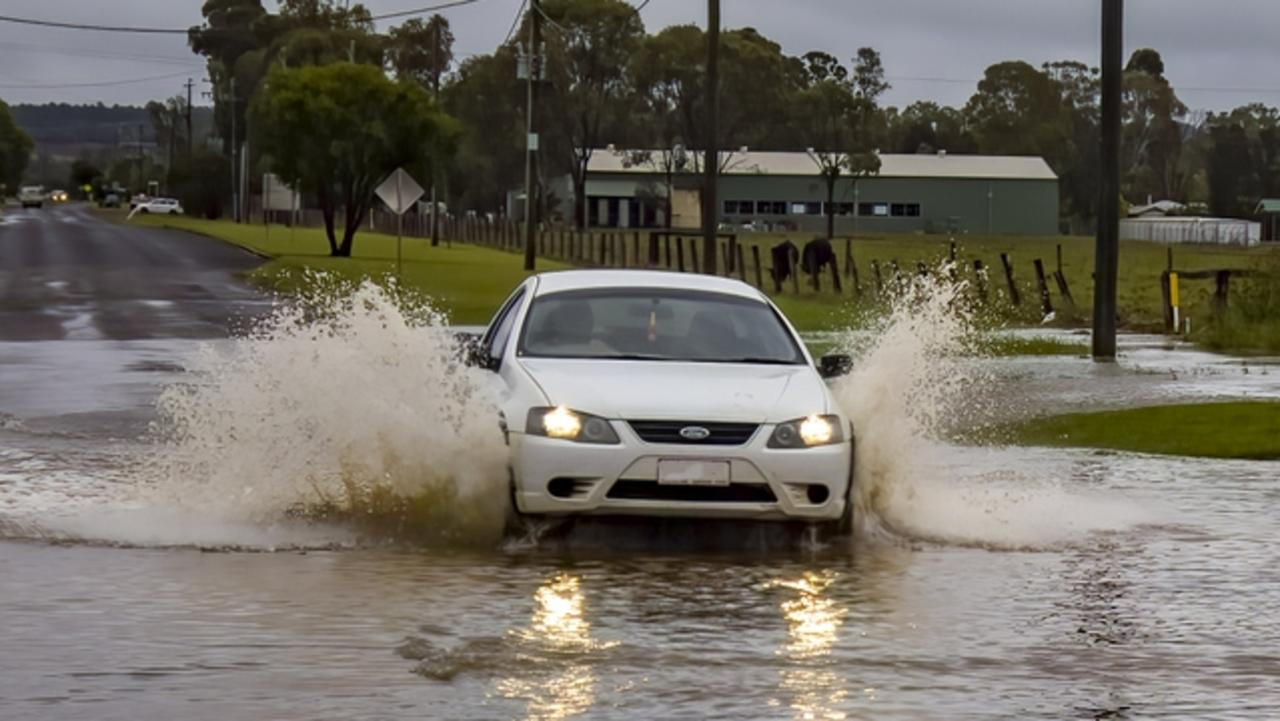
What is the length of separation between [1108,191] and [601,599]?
2021 cm

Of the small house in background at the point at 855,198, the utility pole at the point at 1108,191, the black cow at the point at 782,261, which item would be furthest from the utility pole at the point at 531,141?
the small house in background at the point at 855,198

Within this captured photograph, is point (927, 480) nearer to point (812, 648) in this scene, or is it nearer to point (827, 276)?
point (812, 648)

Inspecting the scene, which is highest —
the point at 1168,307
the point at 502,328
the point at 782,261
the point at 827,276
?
the point at 502,328

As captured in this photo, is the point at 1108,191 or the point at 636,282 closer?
the point at 636,282

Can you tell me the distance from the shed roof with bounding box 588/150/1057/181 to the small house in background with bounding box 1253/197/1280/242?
1509 cm

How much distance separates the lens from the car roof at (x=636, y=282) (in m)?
13.8

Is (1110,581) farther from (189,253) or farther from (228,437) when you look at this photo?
(189,253)

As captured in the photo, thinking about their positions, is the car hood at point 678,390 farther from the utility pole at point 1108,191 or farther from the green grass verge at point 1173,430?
the utility pole at point 1108,191

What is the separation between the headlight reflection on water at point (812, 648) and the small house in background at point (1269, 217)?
135419 mm

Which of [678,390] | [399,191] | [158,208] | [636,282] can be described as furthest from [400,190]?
[158,208]

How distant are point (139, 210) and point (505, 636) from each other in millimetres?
158944

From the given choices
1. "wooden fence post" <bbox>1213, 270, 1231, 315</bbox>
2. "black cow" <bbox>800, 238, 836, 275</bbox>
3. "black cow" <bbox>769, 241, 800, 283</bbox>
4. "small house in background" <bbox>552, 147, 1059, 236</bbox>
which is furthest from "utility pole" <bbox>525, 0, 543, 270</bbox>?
"small house in background" <bbox>552, 147, 1059, 236</bbox>

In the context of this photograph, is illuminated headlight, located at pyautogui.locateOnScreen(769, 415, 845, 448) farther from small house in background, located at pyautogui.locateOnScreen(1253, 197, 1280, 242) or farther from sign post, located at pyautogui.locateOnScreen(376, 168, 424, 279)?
small house in background, located at pyautogui.locateOnScreen(1253, 197, 1280, 242)

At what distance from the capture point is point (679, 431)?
11727mm
